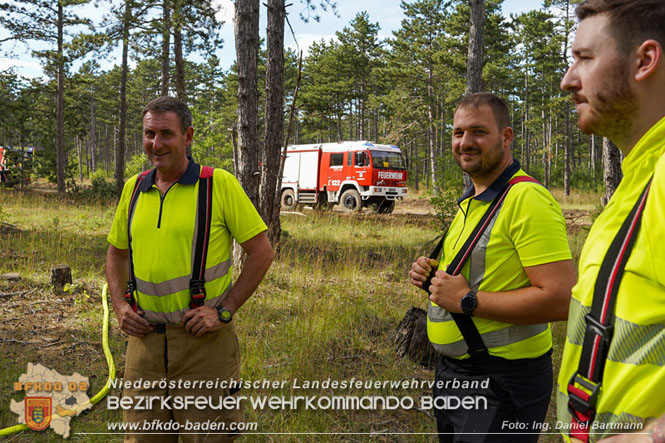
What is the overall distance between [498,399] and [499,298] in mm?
395

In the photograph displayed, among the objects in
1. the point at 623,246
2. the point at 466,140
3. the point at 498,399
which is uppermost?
the point at 466,140

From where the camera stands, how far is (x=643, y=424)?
96 cm

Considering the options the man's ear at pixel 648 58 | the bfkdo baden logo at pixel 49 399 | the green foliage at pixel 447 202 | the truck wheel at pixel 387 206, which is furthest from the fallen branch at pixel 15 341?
the truck wheel at pixel 387 206

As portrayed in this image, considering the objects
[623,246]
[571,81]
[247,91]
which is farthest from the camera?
[247,91]

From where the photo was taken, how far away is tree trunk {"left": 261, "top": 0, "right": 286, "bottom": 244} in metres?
8.27

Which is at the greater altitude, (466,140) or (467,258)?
(466,140)

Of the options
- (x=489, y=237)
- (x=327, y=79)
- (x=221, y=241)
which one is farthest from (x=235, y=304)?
(x=327, y=79)

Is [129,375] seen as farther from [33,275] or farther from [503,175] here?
[33,275]

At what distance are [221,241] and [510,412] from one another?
1529 mm

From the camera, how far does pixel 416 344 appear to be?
442cm

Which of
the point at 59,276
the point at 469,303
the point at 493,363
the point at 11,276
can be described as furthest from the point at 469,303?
the point at 11,276

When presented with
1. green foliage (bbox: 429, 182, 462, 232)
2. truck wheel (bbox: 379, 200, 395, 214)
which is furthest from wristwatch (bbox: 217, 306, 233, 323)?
truck wheel (bbox: 379, 200, 395, 214)

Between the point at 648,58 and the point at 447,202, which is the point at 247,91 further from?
the point at 648,58

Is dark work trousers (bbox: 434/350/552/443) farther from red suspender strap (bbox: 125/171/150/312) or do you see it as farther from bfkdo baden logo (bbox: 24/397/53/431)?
bfkdo baden logo (bbox: 24/397/53/431)
